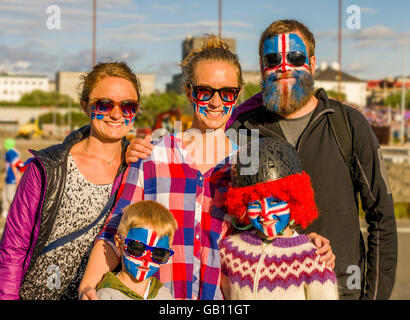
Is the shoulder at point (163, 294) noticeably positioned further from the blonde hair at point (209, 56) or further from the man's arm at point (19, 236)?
the blonde hair at point (209, 56)

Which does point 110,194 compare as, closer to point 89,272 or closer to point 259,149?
point 89,272

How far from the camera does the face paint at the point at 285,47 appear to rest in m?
3.13

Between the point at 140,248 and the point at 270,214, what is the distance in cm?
62

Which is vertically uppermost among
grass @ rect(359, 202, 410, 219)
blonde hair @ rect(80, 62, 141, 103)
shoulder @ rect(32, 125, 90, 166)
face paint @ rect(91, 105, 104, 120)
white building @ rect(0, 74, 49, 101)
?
white building @ rect(0, 74, 49, 101)

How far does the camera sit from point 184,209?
2.69 meters

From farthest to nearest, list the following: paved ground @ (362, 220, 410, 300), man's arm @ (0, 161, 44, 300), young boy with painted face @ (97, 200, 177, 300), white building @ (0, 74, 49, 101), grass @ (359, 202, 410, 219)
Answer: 1. white building @ (0, 74, 49, 101)
2. grass @ (359, 202, 410, 219)
3. paved ground @ (362, 220, 410, 300)
4. man's arm @ (0, 161, 44, 300)
5. young boy with painted face @ (97, 200, 177, 300)

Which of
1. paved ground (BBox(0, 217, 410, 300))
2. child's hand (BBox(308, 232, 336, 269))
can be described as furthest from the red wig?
paved ground (BBox(0, 217, 410, 300))

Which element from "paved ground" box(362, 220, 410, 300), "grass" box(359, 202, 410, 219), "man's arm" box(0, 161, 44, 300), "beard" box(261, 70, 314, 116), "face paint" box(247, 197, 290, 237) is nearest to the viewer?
"face paint" box(247, 197, 290, 237)

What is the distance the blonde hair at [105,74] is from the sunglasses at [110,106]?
3.4 inches

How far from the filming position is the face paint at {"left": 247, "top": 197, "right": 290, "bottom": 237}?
2619 millimetres

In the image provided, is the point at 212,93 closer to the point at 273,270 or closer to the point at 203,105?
the point at 203,105

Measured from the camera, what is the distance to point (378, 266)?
3025 mm

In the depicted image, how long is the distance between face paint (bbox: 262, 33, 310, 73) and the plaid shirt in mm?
747

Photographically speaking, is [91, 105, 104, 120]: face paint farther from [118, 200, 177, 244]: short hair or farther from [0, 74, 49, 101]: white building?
[0, 74, 49, 101]: white building
